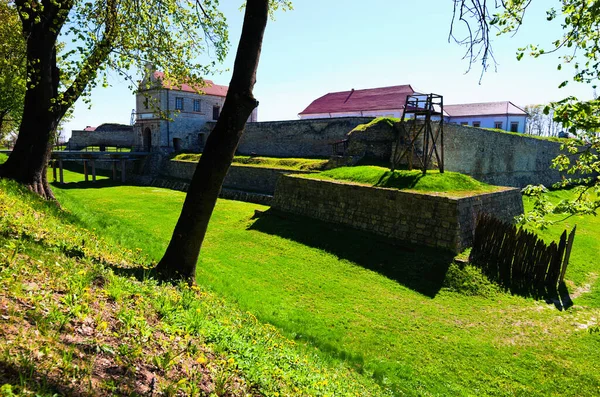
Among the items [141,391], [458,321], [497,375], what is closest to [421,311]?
[458,321]

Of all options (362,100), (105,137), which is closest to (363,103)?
(362,100)

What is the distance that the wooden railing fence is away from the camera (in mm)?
9531

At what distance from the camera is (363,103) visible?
35438 millimetres

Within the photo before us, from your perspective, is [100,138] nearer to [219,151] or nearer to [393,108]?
[393,108]

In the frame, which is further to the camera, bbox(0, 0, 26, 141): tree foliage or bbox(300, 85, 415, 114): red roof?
bbox(300, 85, 415, 114): red roof

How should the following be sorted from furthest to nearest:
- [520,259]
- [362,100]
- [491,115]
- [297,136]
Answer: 1. [491,115]
2. [362,100]
3. [297,136]
4. [520,259]

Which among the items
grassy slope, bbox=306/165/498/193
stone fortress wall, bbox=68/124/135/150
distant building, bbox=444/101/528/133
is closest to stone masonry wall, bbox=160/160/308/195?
grassy slope, bbox=306/165/498/193

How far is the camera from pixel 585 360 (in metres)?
6.45

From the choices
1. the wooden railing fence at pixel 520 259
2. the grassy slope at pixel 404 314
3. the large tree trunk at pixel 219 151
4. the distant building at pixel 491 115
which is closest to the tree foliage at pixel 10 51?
the grassy slope at pixel 404 314

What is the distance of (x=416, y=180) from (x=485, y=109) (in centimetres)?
3322

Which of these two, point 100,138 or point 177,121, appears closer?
point 177,121

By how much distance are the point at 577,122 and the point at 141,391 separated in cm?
567

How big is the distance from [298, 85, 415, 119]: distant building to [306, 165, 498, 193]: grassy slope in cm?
1848

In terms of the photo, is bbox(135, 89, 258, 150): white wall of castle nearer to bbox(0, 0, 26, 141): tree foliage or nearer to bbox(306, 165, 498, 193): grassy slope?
bbox(0, 0, 26, 141): tree foliage
